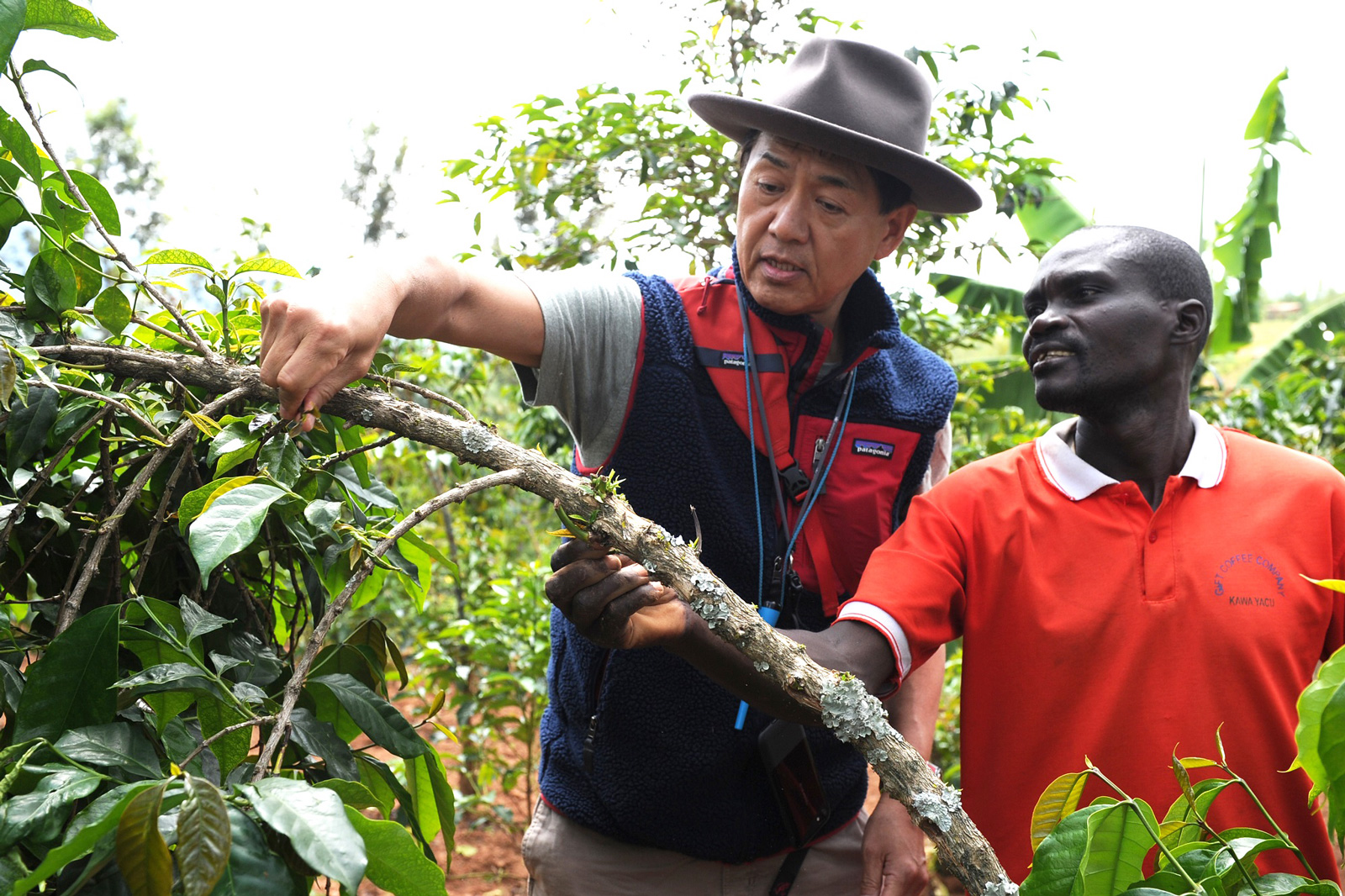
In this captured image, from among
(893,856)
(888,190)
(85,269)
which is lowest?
(893,856)

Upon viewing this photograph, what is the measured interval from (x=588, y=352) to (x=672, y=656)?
0.54 metres

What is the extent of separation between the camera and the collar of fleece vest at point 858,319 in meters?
1.78

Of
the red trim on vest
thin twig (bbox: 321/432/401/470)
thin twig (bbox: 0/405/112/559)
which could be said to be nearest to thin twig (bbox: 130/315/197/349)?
thin twig (bbox: 0/405/112/559)

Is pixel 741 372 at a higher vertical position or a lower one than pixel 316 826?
higher

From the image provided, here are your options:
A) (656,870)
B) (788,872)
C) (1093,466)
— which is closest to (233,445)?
(656,870)

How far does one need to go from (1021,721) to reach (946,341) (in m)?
2.21

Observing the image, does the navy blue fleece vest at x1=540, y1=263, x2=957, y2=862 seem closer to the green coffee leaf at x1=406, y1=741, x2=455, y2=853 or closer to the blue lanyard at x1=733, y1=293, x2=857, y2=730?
the blue lanyard at x1=733, y1=293, x2=857, y2=730

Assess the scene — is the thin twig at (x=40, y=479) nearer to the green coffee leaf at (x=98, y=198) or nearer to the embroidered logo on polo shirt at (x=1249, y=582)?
the green coffee leaf at (x=98, y=198)

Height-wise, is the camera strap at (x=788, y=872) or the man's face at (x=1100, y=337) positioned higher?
the man's face at (x=1100, y=337)

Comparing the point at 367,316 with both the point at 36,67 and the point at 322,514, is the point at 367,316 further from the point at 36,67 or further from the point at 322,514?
the point at 36,67

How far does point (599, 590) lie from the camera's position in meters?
1.19

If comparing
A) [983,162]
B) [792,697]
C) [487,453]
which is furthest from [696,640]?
[983,162]

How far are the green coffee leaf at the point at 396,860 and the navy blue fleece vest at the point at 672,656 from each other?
0.86 meters

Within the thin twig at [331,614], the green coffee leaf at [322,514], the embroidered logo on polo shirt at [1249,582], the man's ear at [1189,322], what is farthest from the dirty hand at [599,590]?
the man's ear at [1189,322]
